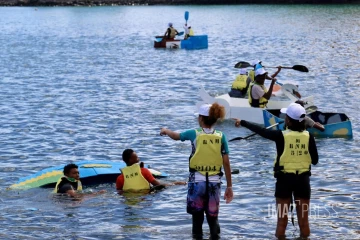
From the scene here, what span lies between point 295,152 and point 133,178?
15.2ft

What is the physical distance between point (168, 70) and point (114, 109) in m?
13.9

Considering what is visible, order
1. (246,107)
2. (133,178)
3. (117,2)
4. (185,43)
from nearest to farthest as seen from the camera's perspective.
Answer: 1. (133,178)
2. (246,107)
3. (185,43)
4. (117,2)

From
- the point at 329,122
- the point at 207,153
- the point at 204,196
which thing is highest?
the point at 207,153

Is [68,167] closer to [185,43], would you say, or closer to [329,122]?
[329,122]

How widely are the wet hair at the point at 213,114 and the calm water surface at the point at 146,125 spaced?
2.62 metres

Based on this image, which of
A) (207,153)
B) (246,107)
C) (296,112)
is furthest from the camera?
(246,107)

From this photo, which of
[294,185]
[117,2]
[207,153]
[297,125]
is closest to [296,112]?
[297,125]

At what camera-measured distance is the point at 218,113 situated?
1116 centimetres

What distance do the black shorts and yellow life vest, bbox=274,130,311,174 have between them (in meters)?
0.09

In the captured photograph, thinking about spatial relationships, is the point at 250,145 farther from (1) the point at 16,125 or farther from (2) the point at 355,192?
(1) the point at 16,125

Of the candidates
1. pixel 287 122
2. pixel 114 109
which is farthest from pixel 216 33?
pixel 287 122

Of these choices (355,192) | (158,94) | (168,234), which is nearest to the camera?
(168,234)

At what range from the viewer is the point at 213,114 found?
11164mm

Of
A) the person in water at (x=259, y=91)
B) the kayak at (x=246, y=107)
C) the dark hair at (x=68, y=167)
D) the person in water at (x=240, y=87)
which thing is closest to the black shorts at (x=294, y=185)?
the dark hair at (x=68, y=167)
